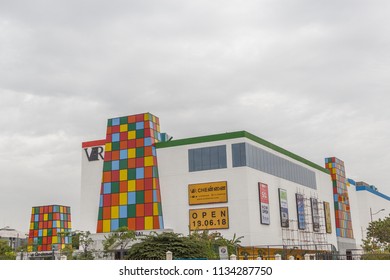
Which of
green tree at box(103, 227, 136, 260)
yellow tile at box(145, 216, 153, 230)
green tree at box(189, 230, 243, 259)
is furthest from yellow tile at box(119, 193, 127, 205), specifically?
green tree at box(189, 230, 243, 259)

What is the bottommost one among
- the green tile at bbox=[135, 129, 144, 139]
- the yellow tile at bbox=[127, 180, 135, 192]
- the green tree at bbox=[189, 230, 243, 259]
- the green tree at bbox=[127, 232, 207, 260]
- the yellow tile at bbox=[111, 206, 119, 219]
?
the green tree at bbox=[127, 232, 207, 260]

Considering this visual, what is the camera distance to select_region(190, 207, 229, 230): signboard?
6688 centimetres

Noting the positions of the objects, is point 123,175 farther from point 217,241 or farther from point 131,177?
point 217,241

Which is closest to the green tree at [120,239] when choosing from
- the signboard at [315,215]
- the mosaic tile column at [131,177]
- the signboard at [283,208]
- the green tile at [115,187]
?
the mosaic tile column at [131,177]

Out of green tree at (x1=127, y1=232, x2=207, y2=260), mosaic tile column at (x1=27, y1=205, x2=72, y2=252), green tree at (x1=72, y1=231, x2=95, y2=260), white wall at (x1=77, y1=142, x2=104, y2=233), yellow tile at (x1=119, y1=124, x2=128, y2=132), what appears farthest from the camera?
mosaic tile column at (x1=27, y1=205, x2=72, y2=252)

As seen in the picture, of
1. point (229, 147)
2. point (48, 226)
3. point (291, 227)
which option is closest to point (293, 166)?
point (291, 227)

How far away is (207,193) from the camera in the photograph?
68750mm

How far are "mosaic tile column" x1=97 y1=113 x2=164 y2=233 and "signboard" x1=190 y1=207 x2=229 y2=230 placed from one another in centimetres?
492

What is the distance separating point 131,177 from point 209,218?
13013 millimetres

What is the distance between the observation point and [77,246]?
76.1 m

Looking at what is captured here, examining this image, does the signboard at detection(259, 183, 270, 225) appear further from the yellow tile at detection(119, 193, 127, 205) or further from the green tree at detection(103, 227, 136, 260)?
the yellow tile at detection(119, 193, 127, 205)

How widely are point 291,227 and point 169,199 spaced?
1909 cm
